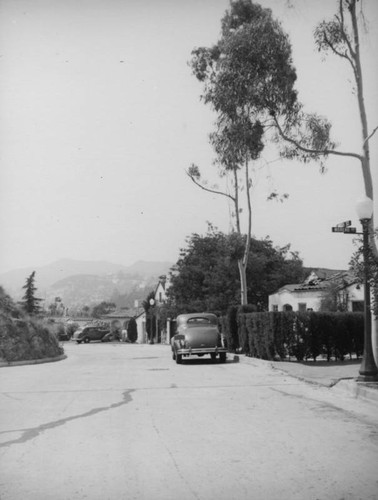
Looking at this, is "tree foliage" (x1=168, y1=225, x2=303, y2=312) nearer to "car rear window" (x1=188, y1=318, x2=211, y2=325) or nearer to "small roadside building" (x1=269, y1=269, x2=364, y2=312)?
"small roadside building" (x1=269, y1=269, x2=364, y2=312)

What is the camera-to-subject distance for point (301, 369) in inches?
603

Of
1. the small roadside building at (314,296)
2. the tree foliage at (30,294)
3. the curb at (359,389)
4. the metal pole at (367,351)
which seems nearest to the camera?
the curb at (359,389)

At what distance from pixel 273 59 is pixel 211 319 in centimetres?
1072

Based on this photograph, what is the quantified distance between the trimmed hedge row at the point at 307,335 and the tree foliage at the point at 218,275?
21.6 meters

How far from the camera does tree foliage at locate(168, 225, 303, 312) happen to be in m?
44.3

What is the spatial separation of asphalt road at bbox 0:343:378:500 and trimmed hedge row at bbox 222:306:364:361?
6137 millimetres

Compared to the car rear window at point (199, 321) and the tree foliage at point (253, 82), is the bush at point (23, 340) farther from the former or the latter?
the tree foliage at point (253, 82)

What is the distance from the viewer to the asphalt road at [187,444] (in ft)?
15.5

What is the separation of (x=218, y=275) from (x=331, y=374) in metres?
30.8

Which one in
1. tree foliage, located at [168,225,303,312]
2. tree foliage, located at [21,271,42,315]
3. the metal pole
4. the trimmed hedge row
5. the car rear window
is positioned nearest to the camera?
the metal pole

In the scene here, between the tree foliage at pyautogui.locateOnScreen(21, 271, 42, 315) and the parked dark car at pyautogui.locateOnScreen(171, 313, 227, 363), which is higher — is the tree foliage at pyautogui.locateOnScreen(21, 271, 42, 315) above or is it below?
above

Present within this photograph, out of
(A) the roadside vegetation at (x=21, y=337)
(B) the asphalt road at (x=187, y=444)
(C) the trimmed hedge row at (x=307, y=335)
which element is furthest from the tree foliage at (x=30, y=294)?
(B) the asphalt road at (x=187, y=444)

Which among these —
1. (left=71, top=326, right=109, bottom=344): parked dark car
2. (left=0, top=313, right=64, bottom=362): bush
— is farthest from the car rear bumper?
(left=71, top=326, right=109, bottom=344): parked dark car

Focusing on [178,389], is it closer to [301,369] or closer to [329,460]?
[301,369]
